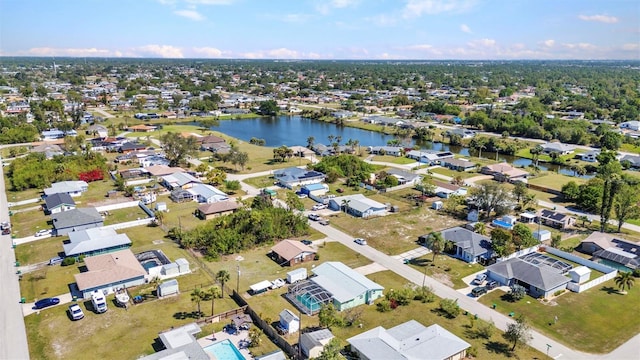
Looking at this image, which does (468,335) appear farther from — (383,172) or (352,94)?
(352,94)

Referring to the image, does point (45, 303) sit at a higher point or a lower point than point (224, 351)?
higher

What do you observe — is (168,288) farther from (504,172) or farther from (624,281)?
(504,172)

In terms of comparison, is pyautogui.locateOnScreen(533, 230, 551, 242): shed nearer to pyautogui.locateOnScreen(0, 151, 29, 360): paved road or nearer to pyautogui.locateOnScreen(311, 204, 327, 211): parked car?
pyautogui.locateOnScreen(311, 204, 327, 211): parked car

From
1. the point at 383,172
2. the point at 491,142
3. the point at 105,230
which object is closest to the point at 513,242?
the point at 383,172

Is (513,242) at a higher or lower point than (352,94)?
lower

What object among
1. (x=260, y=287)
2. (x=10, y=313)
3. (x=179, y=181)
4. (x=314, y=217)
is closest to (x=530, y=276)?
(x=260, y=287)

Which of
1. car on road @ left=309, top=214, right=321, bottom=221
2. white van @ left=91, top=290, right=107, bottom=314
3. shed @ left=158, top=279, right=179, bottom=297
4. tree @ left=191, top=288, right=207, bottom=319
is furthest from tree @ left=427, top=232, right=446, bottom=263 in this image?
white van @ left=91, top=290, right=107, bottom=314
